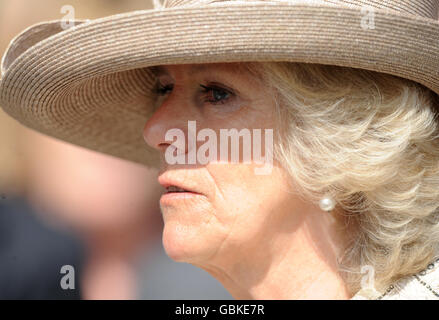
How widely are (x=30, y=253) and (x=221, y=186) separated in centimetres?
144

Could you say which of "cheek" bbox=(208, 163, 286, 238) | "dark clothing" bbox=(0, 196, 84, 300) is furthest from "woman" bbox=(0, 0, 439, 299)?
"dark clothing" bbox=(0, 196, 84, 300)

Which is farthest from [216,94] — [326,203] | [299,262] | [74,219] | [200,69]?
[74,219]

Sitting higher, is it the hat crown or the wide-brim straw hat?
the hat crown

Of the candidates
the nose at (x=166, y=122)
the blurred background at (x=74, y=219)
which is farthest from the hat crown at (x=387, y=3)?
the blurred background at (x=74, y=219)

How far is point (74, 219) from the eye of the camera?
2.70m

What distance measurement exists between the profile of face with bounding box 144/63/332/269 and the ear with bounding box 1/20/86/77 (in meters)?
0.44

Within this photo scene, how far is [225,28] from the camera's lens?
127cm

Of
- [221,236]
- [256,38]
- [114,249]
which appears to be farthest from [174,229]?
[114,249]

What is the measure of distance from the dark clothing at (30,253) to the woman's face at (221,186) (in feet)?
3.94

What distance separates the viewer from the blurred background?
260cm

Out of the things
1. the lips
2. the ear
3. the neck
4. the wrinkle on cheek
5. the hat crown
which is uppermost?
the ear

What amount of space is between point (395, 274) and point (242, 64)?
2.28 feet

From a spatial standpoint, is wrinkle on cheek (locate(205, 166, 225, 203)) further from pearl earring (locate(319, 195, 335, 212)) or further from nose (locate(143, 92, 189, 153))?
pearl earring (locate(319, 195, 335, 212))

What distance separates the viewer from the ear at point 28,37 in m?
1.67
